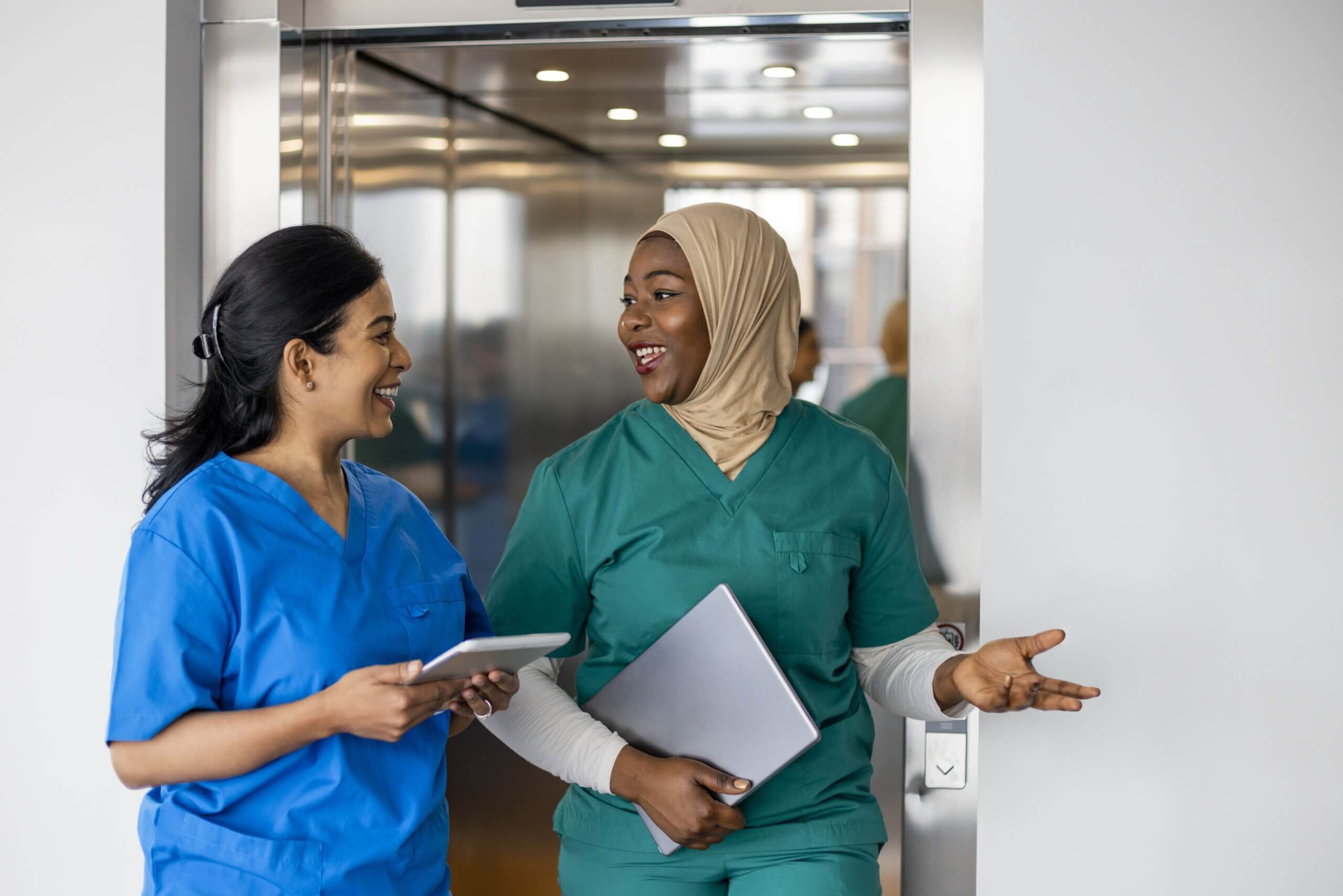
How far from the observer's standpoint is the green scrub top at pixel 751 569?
67.0 inches

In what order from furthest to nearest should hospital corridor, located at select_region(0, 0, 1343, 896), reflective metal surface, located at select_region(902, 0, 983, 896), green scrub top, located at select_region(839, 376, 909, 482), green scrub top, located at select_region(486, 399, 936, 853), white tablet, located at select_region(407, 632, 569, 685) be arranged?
green scrub top, located at select_region(839, 376, 909, 482) < reflective metal surface, located at select_region(902, 0, 983, 896) < green scrub top, located at select_region(486, 399, 936, 853) < hospital corridor, located at select_region(0, 0, 1343, 896) < white tablet, located at select_region(407, 632, 569, 685)

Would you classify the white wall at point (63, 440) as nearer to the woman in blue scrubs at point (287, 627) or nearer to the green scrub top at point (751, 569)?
the woman in blue scrubs at point (287, 627)

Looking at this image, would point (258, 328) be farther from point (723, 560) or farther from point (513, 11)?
point (513, 11)

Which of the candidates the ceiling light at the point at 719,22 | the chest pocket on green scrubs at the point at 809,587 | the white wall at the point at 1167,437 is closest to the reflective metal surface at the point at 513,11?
the ceiling light at the point at 719,22

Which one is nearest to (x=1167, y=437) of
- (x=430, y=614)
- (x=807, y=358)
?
(x=430, y=614)

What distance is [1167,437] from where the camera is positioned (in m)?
1.83

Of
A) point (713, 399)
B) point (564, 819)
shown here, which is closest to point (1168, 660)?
point (713, 399)

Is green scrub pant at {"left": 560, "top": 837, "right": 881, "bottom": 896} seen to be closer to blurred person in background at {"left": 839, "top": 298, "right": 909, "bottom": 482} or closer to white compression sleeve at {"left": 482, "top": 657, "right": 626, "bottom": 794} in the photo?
white compression sleeve at {"left": 482, "top": 657, "right": 626, "bottom": 794}

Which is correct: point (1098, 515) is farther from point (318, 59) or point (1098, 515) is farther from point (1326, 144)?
point (318, 59)

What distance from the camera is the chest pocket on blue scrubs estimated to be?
1.55 metres

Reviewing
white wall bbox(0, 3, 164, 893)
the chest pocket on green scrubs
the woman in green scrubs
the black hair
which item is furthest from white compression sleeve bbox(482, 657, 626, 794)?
white wall bbox(0, 3, 164, 893)

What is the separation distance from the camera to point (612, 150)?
9.99ft

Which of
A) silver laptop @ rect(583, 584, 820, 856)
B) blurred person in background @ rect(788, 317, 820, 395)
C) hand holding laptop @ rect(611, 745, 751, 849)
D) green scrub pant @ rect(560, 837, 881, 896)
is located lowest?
green scrub pant @ rect(560, 837, 881, 896)

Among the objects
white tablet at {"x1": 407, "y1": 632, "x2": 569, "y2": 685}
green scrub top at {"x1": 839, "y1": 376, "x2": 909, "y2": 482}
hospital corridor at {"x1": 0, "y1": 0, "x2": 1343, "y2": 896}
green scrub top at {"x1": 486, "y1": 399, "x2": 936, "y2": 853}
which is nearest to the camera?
white tablet at {"x1": 407, "y1": 632, "x2": 569, "y2": 685}
